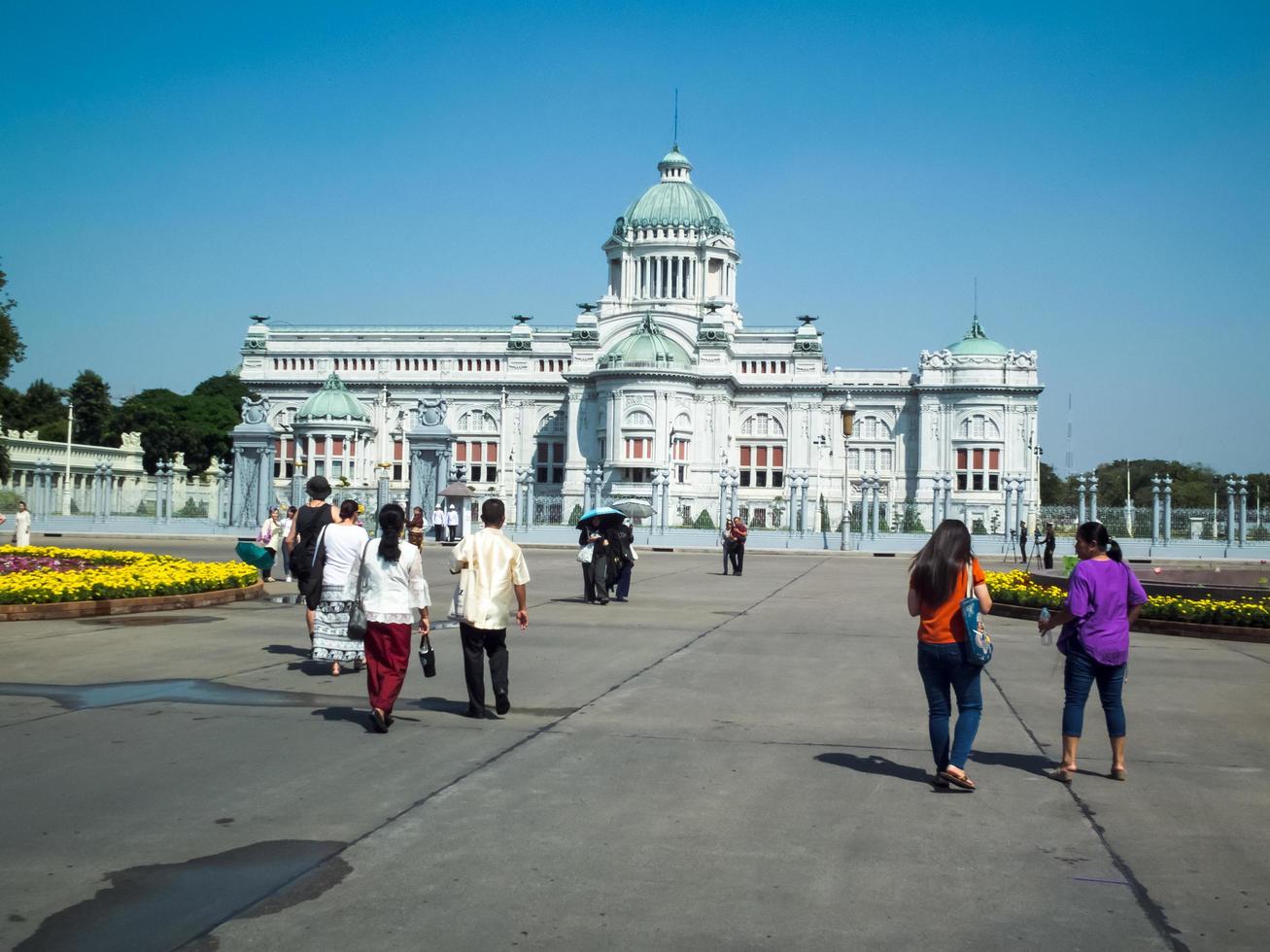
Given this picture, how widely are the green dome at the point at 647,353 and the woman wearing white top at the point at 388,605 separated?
74.7 meters

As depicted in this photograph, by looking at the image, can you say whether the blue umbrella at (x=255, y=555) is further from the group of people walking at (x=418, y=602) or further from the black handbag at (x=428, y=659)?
the black handbag at (x=428, y=659)

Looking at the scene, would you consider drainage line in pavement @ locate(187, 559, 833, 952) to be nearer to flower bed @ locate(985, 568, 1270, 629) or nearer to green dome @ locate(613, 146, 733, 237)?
flower bed @ locate(985, 568, 1270, 629)

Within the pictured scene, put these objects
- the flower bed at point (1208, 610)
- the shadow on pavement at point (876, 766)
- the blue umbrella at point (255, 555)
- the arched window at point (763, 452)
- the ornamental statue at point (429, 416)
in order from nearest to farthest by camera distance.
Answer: the shadow on pavement at point (876, 766)
the flower bed at point (1208, 610)
the blue umbrella at point (255, 555)
the ornamental statue at point (429, 416)
the arched window at point (763, 452)

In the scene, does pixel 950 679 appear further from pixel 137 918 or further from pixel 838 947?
pixel 137 918

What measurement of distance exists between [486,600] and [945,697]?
3710 mm

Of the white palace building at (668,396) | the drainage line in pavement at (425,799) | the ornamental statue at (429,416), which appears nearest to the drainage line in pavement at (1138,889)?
the drainage line in pavement at (425,799)

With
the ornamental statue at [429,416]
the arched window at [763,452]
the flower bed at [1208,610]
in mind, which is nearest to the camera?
the flower bed at [1208,610]

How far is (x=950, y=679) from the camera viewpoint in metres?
8.30

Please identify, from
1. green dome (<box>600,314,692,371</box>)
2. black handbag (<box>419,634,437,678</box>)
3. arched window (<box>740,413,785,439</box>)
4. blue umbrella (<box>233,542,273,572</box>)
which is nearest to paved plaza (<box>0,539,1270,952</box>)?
black handbag (<box>419,634,437,678</box>)

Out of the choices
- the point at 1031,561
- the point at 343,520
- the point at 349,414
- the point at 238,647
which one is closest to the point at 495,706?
the point at 343,520

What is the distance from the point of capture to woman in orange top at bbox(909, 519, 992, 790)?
26.6 feet

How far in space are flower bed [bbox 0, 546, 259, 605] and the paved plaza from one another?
3.89 m

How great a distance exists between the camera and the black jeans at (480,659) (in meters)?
10.1

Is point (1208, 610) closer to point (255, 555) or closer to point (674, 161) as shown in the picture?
point (255, 555)
